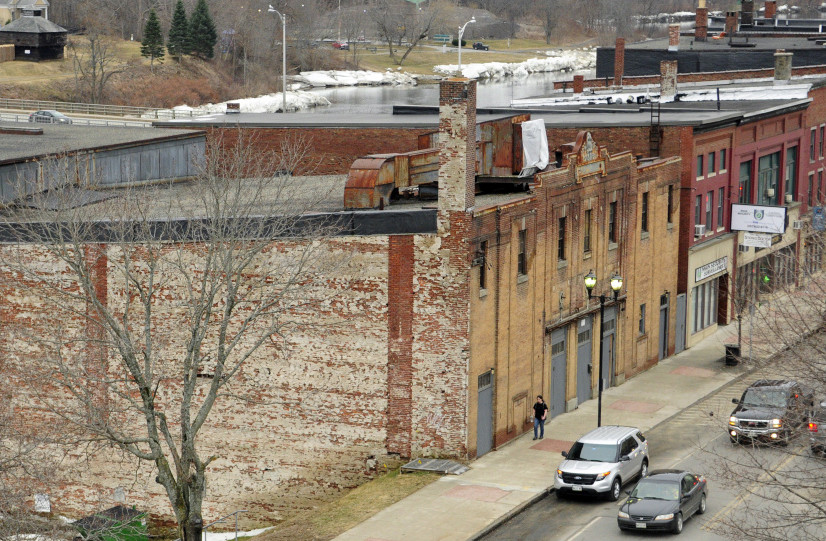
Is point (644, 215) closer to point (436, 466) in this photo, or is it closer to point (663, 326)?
point (663, 326)

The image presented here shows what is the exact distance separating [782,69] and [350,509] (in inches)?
1899

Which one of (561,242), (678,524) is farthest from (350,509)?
(561,242)

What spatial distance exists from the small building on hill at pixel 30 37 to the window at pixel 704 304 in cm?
9988

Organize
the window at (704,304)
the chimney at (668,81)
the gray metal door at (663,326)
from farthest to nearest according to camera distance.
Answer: the chimney at (668,81), the window at (704,304), the gray metal door at (663,326)

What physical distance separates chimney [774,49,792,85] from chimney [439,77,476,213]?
41818 millimetres

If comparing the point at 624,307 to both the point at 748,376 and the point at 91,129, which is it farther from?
the point at 91,129

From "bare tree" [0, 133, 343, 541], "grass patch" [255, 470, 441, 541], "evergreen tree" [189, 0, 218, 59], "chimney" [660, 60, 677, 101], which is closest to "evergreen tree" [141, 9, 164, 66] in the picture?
"evergreen tree" [189, 0, 218, 59]

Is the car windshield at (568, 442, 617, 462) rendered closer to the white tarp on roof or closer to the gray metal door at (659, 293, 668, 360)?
the white tarp on roof

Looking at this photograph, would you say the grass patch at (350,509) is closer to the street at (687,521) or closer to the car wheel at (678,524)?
the street at (687,521)

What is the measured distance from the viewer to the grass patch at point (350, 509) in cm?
3362

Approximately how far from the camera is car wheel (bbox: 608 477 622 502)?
35.0m

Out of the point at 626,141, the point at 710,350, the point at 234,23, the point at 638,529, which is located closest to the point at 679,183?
the point at 626,141

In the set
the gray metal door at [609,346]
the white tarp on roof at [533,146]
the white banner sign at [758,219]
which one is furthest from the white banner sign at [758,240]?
the white tarp on roof at [533,146]

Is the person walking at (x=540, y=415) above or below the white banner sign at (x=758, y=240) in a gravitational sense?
below
